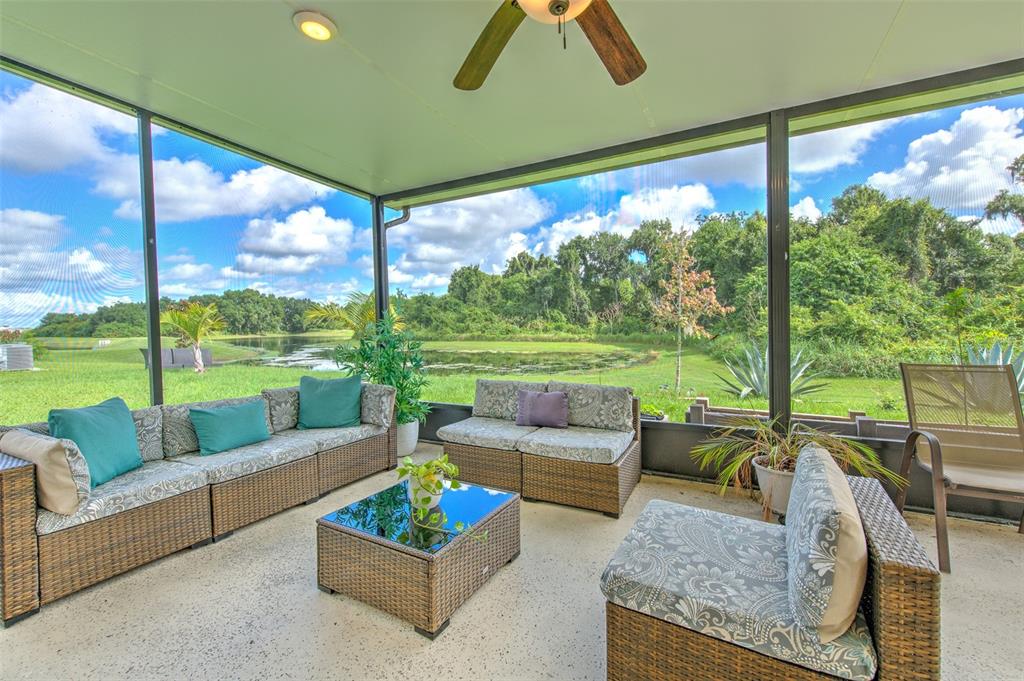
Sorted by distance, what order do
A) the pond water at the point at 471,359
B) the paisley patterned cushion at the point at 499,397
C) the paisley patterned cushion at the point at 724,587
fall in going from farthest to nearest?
the pond water at the point at 471,359
the paisley patterned cushion at the point at 499,397
the paisley patterned cushion at the point at 724,587

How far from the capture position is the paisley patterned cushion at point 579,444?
2.93 meters

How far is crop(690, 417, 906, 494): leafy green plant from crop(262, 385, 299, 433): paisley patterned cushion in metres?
3.40

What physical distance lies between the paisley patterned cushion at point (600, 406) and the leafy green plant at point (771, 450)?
2.00ft

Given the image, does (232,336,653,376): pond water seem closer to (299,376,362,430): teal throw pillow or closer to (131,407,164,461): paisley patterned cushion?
(299,376,362,430): teal throw pillow

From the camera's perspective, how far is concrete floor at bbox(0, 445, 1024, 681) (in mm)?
1632

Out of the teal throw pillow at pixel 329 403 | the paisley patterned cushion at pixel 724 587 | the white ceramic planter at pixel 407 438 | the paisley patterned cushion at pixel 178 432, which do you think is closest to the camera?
Result: the paisley patterned cushion at pixel 724 587

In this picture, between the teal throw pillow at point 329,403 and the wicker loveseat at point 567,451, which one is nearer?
the wicker loveseat at point 567,451

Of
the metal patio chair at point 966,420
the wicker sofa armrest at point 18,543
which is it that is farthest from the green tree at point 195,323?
the metal patio chair at point 966,420

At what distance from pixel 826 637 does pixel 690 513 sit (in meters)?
0.75

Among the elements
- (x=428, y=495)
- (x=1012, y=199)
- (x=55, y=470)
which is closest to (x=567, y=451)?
(x=428, y=495)

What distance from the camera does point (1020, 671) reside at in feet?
5.13

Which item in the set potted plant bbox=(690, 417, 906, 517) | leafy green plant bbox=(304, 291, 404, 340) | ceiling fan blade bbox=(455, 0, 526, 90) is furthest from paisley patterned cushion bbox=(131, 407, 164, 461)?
potted plant bbox=(690, 417, 906, 517)

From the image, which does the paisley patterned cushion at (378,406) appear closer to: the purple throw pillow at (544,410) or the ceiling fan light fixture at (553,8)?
the purple throw pillow at (544,410)

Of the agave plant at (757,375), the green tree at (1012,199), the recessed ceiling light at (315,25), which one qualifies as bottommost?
the agave plant at (757,375)
